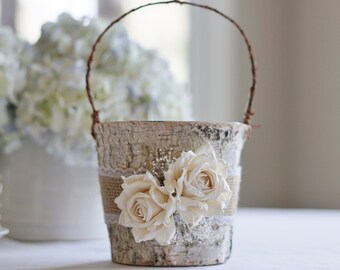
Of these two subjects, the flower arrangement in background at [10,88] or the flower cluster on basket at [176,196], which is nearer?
the flower cluster on basket at [176,196]

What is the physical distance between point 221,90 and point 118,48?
2.32 ft

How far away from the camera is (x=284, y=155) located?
1.55m

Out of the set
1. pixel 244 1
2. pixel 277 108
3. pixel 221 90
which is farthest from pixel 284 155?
pixel 244 1

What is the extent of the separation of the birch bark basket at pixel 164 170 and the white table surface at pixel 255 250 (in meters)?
0.02

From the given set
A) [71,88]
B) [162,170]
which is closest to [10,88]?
[71,88]

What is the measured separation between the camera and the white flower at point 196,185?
25.5 inches

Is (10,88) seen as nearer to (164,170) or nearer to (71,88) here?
(71,88)

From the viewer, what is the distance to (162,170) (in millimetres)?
671

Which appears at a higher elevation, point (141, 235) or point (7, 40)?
point (7, 40)

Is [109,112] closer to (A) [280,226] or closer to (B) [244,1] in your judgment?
(A) [280,226]

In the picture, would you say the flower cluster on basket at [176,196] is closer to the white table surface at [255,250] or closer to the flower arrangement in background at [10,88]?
the white table surface at [255,250]

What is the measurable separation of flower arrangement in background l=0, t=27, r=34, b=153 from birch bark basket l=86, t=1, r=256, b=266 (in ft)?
0.71

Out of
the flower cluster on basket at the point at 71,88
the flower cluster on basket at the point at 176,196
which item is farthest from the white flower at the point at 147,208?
the flower cluster on basket at the point at 71,88

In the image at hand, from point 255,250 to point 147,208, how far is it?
0.68 ft
